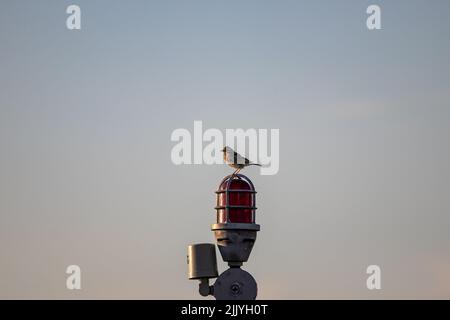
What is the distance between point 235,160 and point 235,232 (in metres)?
2.84

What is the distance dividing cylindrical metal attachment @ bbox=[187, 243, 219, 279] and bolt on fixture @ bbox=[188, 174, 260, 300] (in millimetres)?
422

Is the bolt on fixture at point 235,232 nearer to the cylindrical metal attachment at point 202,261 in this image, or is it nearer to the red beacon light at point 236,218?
the red beacon light at point 236,218

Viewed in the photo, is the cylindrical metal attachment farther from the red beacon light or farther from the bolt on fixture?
the red beacon light

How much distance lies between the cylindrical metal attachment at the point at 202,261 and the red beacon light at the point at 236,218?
58cm

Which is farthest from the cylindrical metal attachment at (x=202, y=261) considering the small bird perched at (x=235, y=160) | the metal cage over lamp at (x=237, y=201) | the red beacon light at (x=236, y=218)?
the small bird perched at (x=235, y=160)

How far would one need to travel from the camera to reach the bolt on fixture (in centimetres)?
3247

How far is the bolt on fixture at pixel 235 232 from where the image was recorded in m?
32.5

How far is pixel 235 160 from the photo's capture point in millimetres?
34125
